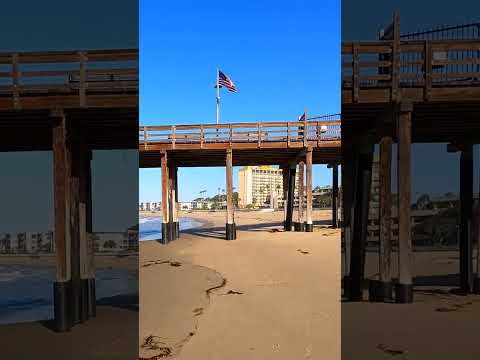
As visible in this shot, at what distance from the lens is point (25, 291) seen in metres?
16.5

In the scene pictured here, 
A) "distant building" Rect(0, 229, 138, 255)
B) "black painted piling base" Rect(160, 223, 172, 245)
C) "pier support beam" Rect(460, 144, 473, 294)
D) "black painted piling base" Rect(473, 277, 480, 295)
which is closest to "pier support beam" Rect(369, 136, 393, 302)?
"pier support beam" Rect(460, 144, 473, 294)

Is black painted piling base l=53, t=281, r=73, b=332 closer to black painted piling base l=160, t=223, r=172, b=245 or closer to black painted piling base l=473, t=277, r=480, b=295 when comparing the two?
black painted piling base l=473, t=277, r=480, b=295

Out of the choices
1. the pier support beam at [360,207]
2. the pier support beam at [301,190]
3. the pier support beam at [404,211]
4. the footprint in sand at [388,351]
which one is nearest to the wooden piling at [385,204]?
the pier support beam at [360,207]

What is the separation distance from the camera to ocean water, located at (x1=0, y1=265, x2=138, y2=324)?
1098 centimetres

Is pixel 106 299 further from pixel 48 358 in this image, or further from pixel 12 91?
pixel 12 91

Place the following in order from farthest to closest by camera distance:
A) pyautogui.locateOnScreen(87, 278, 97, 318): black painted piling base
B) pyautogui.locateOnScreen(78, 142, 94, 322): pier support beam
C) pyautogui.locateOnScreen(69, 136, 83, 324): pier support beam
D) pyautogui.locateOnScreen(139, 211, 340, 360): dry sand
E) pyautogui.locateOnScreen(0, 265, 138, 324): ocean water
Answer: pyautogui.locateOnScreen(0, 265, 138, 324): ocean water
pyautogui.locateOnScreen(87, 278, 97, 318): black painted piling base
pyautogui.locateOnScreen(78, 142, 94, 322): pier support beam
pyautogui.locateOnScreen(69, 136, 83, 324): pier support beam
pyautogui.locateOnScreen(139, 211, 340, 360): dry sand

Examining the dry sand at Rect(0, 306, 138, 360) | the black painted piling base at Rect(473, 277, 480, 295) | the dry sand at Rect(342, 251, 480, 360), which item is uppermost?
the dry sand at Rect(342, 251, 480, 360)

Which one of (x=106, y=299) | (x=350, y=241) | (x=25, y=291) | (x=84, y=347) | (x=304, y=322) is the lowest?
(x=25, y=291)

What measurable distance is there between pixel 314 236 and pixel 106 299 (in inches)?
382

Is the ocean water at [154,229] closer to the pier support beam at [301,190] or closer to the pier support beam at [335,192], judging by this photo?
the pier support beam at [301,190]

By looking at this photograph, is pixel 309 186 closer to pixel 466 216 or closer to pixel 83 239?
pixel 466 216

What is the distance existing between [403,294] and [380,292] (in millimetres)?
434

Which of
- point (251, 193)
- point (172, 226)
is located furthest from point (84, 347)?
point (251, 193)

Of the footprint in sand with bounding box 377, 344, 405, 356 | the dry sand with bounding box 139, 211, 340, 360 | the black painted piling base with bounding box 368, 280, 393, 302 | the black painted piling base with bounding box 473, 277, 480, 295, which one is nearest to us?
the footprint in sand with bounding box 377, 344, 405, 356
